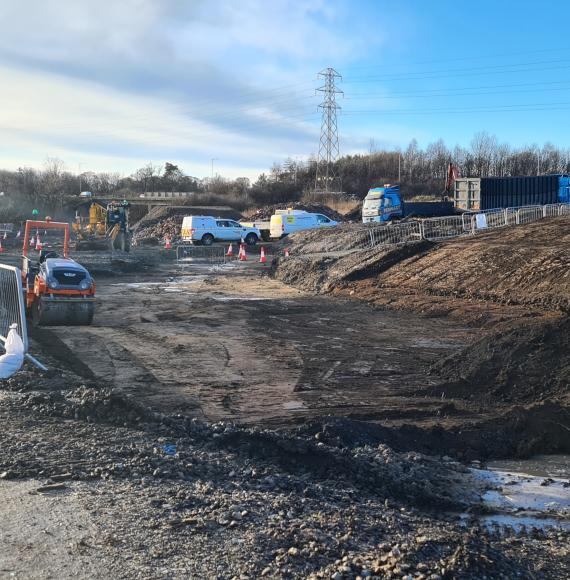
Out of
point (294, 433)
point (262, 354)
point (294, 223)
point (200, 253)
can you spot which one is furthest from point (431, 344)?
point (294, 223)

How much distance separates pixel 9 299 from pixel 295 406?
5054mm

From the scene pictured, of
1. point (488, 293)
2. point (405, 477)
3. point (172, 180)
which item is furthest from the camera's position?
point (172, 180)

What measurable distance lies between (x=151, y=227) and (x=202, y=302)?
38.1 metres

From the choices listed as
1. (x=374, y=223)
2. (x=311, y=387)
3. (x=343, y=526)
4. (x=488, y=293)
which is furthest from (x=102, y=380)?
(x=374, y=223)

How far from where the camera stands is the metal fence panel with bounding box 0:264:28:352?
10.5 m

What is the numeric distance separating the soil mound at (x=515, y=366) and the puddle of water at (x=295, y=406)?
2.04 metres

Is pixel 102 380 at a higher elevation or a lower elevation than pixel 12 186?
lower

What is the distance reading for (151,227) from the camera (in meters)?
57.0

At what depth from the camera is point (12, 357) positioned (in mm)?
9125

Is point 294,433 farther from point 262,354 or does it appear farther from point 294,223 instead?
point 294,223

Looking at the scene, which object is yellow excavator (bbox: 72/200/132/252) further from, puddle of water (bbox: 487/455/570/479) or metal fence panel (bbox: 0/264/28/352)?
puddle of water (bbox: 487/455/570/479)

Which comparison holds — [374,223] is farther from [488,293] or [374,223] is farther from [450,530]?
[450,530]

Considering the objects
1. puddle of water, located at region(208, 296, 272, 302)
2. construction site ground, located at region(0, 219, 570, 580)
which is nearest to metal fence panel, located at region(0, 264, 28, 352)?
construction site ground, located at region(0, 219, 570, 580)

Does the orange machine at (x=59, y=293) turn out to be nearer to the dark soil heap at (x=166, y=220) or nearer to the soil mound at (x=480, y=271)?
the soil mound at (x=480, y=271)
